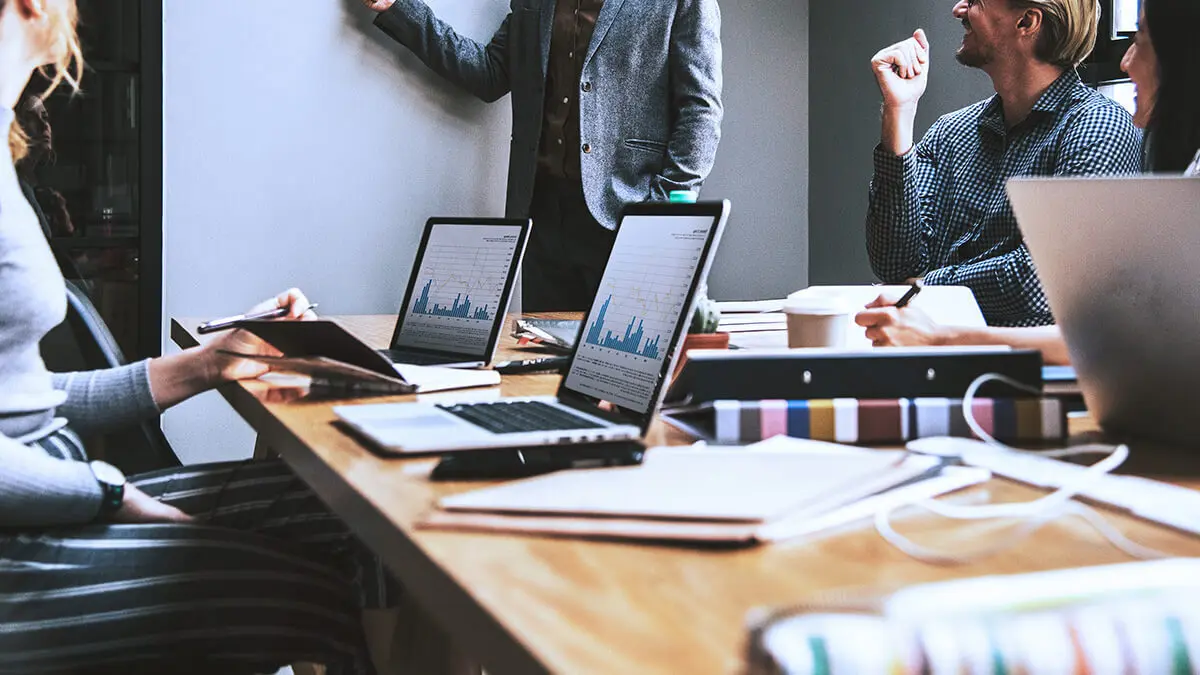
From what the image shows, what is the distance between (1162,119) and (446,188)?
2.34m

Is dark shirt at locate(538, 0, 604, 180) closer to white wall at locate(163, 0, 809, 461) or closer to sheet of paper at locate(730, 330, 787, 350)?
white wall at locate(163, 0, 809, 461)

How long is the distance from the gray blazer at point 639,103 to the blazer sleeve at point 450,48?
4 centimetres

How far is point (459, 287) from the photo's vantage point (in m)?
1.78

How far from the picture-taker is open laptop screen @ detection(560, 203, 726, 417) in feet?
3.47

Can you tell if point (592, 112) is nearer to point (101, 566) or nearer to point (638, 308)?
point (638, 308)


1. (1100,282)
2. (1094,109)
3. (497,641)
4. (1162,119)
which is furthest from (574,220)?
(497,641)

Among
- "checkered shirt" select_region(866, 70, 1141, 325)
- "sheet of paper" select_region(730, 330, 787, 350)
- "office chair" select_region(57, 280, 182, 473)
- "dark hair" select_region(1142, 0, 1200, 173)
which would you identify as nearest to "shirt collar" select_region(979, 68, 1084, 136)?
"checkered shirt" select_region(866, 70, 1141, 325)

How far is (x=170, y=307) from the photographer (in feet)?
10.7

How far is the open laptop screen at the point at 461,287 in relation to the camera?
1671mm

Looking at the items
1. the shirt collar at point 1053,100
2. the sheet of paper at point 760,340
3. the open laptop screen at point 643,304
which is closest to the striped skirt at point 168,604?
the open laptop screen at point 643,304

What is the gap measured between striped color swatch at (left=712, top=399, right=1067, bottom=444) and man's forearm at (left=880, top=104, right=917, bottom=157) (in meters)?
1.61

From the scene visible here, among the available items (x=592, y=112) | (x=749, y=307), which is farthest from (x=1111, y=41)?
(x=749, y=307)

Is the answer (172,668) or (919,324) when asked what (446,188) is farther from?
(172,668)

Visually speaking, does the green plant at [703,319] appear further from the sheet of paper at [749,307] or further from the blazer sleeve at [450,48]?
Result: the blazer sleeve at [450,48]
